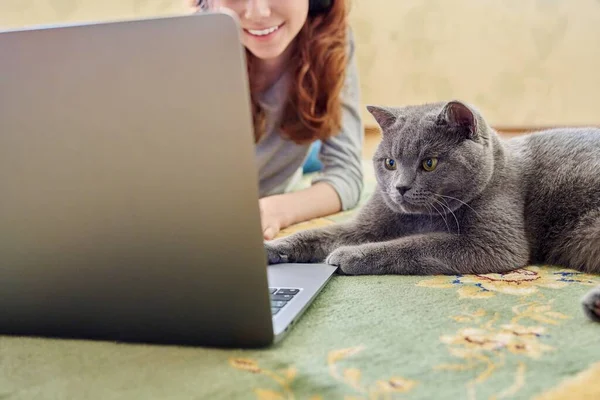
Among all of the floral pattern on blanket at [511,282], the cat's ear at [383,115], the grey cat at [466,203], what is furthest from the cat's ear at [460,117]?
the floral pattern on blanket at [511,282]

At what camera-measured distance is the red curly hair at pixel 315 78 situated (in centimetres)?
166

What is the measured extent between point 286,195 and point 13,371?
1012 millimetres

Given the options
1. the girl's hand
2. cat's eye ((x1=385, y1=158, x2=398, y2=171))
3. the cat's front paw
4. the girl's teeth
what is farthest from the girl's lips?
the cat's front paw

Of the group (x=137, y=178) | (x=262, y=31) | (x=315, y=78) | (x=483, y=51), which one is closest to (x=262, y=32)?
(x=262, y=31)

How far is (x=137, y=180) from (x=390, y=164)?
24.5 inches

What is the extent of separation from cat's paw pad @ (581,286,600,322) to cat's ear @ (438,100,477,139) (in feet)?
1.26

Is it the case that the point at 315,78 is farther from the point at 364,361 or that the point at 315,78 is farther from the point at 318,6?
the point at 364,361

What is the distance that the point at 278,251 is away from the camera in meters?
1.07

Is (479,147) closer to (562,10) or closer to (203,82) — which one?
(203,82)

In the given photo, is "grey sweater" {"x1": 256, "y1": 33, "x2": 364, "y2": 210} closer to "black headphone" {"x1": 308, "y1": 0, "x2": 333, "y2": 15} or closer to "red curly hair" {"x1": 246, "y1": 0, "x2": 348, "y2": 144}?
"red curly hair" {"x1": 246, "y1": 0, "x2": 348, "y2": 144}

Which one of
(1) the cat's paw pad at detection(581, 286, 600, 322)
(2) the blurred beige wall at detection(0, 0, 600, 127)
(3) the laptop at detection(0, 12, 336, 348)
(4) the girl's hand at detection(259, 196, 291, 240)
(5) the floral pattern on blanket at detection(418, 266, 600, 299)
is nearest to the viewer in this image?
(3) the laptop at detection(0, 12, 336, 348)

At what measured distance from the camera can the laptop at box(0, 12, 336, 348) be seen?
1.83 ft

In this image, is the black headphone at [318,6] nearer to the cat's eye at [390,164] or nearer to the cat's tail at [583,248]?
the cat's eye at [390,164]

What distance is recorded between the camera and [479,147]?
1.03 m
